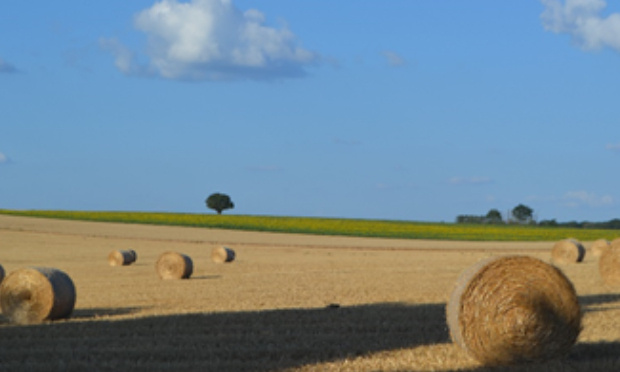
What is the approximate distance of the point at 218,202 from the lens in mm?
114438

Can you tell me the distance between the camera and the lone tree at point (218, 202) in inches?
4508

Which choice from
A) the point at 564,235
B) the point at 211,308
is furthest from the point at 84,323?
the point at 564,235

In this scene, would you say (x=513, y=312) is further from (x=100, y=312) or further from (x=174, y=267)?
(x=174, y=267)

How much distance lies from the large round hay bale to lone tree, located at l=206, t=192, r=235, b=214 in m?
104

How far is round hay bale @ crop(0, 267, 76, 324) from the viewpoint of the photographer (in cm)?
1675

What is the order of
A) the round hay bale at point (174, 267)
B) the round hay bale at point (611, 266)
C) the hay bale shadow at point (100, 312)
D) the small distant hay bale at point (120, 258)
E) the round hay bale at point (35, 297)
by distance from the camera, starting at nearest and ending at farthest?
the round hay bale at point (35, 297) < the hay bale shadow at point (100, 312) < the round hay bale at point (611, 266) < the round hay bale at point (174, 267) < the small distant hay bale at point (120, 258)

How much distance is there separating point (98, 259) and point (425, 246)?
921 inches

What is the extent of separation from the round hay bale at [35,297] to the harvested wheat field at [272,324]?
0.30m

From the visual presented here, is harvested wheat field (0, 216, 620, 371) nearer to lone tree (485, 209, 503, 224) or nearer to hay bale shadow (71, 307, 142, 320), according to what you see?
hay bale shadow (71, 307, 142, 320)

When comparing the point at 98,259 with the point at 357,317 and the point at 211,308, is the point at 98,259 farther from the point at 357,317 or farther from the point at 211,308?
the point at 357,317

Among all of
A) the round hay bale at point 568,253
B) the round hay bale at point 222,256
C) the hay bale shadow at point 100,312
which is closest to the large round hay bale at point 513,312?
the hay bale shadow at point 100,312

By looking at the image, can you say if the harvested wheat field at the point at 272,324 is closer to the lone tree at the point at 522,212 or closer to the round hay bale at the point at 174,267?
the round hay bale at the point at 174,267

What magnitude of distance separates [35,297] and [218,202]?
9779 centimetres

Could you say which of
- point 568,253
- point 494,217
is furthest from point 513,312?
point 494,217
